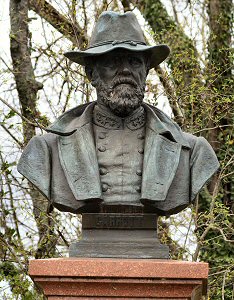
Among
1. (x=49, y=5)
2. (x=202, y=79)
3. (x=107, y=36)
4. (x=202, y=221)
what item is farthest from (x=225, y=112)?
(x=107, y=36)

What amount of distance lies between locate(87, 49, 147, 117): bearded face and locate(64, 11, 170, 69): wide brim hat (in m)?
0.06

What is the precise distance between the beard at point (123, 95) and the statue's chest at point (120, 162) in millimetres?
165

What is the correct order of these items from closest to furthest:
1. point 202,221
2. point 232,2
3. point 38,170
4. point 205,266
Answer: point 205,266, point 38,170, point 202,221, point 232,2

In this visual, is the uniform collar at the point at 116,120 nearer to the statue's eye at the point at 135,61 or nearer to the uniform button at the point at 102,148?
the uniform button at the point at 102,148

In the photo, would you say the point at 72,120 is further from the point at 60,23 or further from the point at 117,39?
the point at 60,23

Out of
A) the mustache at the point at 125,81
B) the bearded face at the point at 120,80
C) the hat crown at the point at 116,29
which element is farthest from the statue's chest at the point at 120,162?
the hat crown at the point at 116,29

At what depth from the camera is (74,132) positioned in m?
6.50

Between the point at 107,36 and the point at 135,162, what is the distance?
774mm

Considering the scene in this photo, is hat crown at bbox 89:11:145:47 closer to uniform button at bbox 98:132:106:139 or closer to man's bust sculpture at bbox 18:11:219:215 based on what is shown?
man's bust sculpture at bbox 18:11:219:215

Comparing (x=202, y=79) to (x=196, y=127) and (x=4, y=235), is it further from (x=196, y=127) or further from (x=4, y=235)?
(x=4, y=235)

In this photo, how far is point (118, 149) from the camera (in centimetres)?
646

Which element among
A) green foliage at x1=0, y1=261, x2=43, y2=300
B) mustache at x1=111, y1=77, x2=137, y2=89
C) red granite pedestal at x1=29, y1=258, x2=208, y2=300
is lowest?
green foliage at x1=0, y1=261, x2=43, y2=300

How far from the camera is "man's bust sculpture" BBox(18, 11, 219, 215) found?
20.7 feet

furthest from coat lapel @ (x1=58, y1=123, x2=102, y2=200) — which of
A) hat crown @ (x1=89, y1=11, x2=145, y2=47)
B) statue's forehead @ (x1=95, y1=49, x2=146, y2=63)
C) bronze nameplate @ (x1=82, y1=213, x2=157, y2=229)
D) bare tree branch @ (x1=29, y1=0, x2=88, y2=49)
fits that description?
bare tree branch @ (x1=29, y1=0, x2=88, y2=49)
